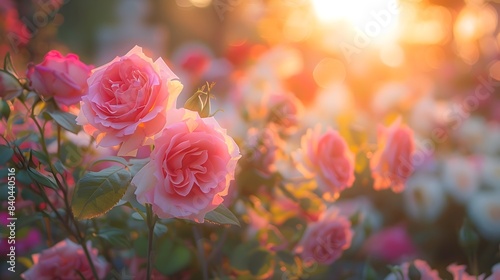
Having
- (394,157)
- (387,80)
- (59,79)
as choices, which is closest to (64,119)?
(59,79)

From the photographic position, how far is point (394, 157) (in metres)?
1.09

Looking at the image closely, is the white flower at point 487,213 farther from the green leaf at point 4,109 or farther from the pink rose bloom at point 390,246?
the green leaf at point 4,109

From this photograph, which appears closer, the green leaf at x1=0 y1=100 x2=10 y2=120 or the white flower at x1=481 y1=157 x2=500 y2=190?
the green leaf at x1=0 y1=100 x2=10 y2=120

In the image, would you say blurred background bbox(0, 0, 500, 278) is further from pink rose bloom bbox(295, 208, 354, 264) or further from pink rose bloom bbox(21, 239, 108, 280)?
pink rose bloom bbox(21, 239, 108, 280)

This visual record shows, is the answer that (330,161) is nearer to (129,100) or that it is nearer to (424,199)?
(129,100)

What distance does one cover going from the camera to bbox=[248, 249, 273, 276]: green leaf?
1046 mm

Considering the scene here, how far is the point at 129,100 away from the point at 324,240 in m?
0.53

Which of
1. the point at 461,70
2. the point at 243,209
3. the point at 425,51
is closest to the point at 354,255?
the point at 243,209

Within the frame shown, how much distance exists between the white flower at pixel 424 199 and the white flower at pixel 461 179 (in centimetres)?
4

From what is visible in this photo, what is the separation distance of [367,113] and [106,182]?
1.99 metres

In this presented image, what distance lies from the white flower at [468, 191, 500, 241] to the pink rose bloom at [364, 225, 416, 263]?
9.3 inches

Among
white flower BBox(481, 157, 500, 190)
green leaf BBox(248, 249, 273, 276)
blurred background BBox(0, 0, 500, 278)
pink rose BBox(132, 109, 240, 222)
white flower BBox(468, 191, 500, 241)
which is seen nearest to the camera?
pink rose BBox(132, 109, 240, 222)

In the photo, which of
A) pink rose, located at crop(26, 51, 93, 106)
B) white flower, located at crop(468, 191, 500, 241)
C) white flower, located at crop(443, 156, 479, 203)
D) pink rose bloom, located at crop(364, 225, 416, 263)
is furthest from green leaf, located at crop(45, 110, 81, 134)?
white flower, located at crop(443, 156, 479, 203)

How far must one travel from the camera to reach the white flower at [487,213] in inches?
74.7
